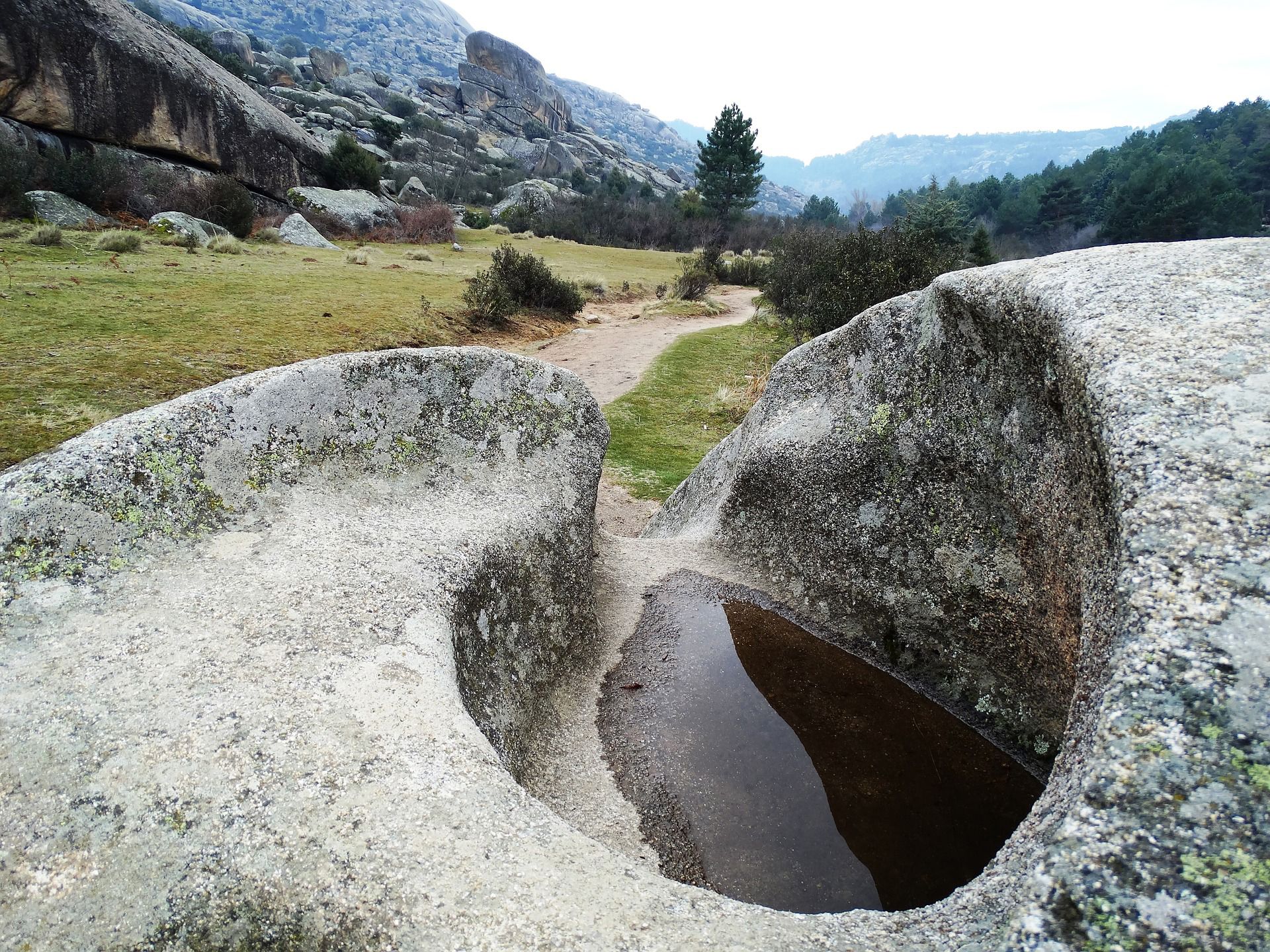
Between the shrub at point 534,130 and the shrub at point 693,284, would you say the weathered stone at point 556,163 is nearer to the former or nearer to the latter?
the shrub at point 534,130

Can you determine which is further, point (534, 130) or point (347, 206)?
point (534, 130)

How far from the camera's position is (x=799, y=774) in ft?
13.9

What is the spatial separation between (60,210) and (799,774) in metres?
26.7

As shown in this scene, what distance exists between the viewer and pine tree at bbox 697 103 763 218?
58.3 meters

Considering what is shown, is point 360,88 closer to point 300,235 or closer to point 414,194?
point 414,194

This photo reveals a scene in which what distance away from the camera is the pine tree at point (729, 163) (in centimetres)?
5831

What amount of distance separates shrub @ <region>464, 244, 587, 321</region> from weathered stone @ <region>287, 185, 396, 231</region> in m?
12.1

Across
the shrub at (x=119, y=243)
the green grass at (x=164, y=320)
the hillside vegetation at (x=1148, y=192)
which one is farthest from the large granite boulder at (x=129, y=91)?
the hillside vegetation at (x=1148, y=192)

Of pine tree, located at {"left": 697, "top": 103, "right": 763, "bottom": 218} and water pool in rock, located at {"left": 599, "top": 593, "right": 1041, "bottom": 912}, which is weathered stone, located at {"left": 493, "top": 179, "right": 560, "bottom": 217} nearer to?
pine tree, located at {"left": 697, "top": 103, "right": 763, "bottom": 218}

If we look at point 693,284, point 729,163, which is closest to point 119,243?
point 693,284

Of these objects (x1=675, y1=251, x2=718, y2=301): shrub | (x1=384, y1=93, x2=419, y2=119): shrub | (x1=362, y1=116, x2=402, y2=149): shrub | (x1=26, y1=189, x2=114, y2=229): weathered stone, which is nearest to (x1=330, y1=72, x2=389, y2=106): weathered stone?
(x1=384, y1=93, x2=419, y2=119): shrub

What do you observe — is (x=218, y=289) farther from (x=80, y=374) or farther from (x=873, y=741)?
(x=873, y=741)

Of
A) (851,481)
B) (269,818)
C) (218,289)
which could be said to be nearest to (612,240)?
(218,289)

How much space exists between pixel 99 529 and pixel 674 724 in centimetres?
364
